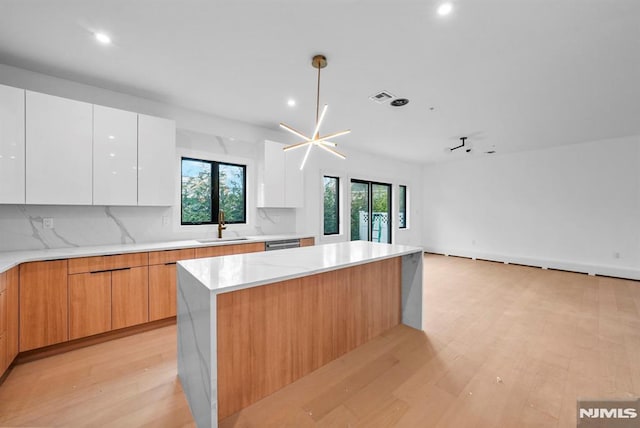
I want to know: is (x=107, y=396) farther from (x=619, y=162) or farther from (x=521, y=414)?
(x=619, y=162)

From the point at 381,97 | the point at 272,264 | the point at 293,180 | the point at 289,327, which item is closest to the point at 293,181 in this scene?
the point at 293,180

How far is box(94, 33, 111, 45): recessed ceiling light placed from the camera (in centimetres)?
209

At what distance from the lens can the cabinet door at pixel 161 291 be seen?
276 centimetres

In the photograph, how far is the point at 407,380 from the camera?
6.51 feet

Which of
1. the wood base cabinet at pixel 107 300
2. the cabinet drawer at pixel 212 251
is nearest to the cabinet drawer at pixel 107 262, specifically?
the wood base cabinet at pixel 107 300

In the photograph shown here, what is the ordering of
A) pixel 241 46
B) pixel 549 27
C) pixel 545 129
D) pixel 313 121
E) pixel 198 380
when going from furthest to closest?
1. pixel 545 129
2. pixel 313 121
3. pixel 241 46
4. pixel 549 27
5. pixel 198 380

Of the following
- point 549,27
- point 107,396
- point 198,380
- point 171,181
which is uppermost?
point 549,27

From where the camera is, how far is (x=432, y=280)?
477cm

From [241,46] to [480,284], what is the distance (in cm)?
494

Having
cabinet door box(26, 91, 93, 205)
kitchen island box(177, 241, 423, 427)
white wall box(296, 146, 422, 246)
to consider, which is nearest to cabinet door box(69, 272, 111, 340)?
cabinet door box(26, 91, 93, 205)

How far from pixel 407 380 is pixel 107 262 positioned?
2895 millimetres

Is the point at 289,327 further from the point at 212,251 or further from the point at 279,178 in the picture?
the point at 279,178

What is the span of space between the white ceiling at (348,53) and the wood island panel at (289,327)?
194 centimetres

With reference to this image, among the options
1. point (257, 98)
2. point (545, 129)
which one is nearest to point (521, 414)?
point (257, 98)
